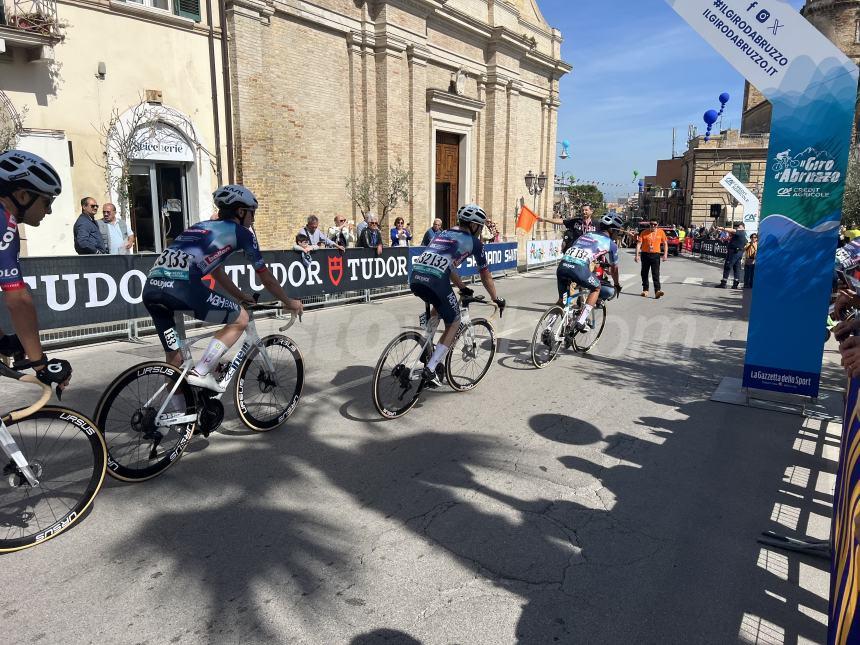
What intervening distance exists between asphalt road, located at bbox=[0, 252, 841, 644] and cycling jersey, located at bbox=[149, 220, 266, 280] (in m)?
1.52

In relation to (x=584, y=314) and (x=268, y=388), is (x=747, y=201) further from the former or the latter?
(x=268, y=388)

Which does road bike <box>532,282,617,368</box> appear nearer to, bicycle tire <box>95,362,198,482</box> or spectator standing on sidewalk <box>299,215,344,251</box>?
bicycle tire <box>95,362,198,482</box>

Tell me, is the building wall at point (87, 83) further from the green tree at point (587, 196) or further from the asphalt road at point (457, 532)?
the green tree at point (587, 196)

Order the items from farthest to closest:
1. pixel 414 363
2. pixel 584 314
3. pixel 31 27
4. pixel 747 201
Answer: pixel 747 201 < pixel 31 27 < pixel 584 314 < pixel 414 363

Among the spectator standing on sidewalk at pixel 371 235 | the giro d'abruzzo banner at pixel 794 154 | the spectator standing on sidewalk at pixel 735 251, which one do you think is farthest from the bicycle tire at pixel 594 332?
the spectator standing on sidewalk at pixel 735 251

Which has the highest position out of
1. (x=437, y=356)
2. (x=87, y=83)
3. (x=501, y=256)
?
(x=87, y=83)

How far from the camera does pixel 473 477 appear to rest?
14.6 ft

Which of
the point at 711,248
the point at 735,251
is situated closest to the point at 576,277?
the point at 735,251

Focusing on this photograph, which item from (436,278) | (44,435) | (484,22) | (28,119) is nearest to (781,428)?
(436,278)

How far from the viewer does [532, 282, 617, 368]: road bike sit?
26.2 ft

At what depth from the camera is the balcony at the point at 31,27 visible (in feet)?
36.9

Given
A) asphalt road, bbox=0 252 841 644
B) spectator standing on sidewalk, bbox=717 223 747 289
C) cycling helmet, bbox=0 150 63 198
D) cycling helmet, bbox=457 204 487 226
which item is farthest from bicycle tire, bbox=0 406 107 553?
spectator standing on sidewalk, bbox=717 223 747 289

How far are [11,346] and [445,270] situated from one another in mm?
Answer: 3549

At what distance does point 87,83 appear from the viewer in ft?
42.6
